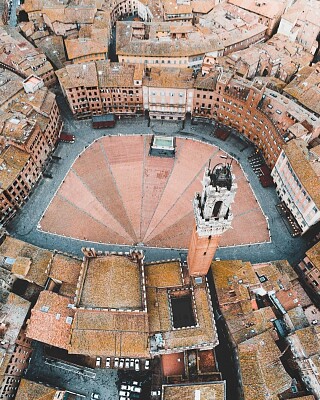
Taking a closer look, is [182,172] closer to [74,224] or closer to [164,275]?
[74,224]

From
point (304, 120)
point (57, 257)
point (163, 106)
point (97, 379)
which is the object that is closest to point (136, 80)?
point (163, 106)

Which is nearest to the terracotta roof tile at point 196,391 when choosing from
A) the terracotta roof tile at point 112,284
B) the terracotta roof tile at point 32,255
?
the terracotta roof tile at point 112,284

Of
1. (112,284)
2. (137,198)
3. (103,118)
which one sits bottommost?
(112,284)

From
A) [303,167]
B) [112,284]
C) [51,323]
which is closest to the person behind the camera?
[112,284]

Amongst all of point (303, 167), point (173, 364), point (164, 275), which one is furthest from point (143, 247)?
point (303, 167)

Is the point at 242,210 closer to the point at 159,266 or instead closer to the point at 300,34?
the point at 159,266
